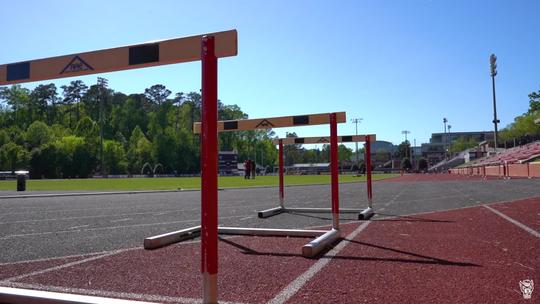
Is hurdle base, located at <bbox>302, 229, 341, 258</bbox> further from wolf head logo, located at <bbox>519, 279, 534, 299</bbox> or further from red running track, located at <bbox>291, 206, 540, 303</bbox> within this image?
wolf head logo, located at <bbox>519, 279, 534, 299</bbox>

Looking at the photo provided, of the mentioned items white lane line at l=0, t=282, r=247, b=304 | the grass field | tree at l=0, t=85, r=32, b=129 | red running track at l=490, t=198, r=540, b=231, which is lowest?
the grass field

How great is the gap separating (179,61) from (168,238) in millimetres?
3414

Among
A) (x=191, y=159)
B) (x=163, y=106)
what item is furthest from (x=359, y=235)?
(x=163, y=106)

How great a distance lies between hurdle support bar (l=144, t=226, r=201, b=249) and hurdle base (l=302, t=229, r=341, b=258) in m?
2.12

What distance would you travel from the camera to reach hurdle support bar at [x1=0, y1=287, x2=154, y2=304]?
3.34 metres

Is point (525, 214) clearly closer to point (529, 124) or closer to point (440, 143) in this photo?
point (529, 124)

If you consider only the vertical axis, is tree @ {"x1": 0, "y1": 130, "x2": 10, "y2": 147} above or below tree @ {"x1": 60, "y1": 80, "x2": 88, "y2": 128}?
below

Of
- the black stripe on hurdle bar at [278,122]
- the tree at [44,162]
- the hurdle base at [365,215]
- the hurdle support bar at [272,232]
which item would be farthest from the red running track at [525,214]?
the tree at [44,162]

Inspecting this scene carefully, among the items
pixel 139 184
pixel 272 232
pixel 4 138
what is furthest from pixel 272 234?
pixel 4 138

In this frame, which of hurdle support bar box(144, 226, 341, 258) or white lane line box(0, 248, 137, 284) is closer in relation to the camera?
white lane line box(0, 248, 137, 284)

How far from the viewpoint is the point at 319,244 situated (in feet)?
18.4

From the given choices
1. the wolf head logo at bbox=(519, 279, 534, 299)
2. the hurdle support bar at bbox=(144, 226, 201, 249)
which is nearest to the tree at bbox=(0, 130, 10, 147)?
the hurdle support bar at bbox=(144, 226, 201, 249)

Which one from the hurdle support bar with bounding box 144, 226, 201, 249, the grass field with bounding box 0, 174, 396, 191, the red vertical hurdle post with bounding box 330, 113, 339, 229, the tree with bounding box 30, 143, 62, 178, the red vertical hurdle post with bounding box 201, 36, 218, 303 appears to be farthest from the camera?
the tree with bounding box 30, 143, 62, 178

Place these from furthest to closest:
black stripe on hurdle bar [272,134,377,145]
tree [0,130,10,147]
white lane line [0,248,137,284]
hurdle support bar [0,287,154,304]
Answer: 1. tree [0,130,10,147]
2. black stripe on hurdle bar [272,134,377,145]
3. white lane line [0,248,137,284]
4. hurdle support bar [0,287,154,304]
